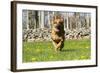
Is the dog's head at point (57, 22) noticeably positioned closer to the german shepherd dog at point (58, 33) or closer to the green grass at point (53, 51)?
the german shepherd dog at point (58, 33)

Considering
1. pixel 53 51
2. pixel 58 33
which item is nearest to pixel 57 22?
pixel 58 33

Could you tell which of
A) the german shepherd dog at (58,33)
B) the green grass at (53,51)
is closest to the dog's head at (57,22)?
the german shepherd dog at (58,33)

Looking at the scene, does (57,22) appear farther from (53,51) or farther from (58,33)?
(53,51)

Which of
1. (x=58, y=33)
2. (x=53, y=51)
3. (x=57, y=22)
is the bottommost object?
(x=53, y=51)

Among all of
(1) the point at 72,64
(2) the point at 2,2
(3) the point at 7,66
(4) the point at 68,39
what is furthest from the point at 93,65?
(2) the point at 2,2

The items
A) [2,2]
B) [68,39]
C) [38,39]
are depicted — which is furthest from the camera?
[68,39]

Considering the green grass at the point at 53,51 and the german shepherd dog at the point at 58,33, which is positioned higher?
the german shepherd dog at the point at 58,33

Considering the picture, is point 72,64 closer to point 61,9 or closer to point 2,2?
point 61,9
